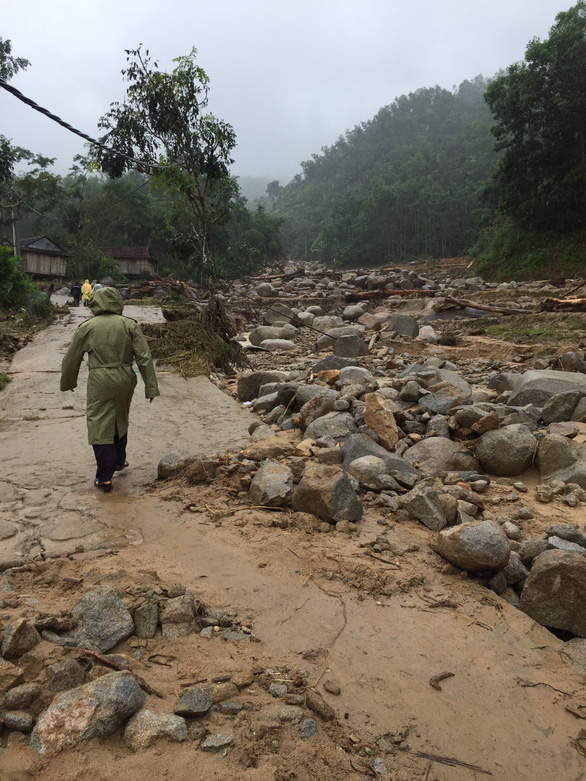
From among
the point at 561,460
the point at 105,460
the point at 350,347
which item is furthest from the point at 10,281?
the point at 561,460

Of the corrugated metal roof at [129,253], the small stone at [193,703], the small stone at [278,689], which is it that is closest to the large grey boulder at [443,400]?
the small stone at [278,689]

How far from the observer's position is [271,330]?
46.5 feet

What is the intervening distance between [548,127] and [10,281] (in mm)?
22422

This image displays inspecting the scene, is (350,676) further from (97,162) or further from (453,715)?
(97,162)

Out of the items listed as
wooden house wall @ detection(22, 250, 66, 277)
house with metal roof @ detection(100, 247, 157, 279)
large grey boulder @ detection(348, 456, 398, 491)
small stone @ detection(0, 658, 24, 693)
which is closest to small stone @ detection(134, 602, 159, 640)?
small stone @ detection(0, 658, 24, 693)

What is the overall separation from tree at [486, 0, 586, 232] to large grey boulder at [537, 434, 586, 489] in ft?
71.9

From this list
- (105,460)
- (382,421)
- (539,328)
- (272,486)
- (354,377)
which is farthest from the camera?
(539,328)

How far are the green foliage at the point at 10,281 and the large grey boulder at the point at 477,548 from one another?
8.76 m

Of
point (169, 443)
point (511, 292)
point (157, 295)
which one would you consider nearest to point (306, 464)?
point (169, 443)

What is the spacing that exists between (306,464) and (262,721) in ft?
7.50

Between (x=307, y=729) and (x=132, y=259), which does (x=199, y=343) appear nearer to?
(x=307, y=729)

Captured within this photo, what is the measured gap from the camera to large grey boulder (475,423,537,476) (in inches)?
170

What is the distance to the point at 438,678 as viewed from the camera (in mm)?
2074

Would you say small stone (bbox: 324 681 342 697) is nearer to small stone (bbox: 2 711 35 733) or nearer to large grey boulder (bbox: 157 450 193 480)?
small stone (bbox: 2 711 35 733)
